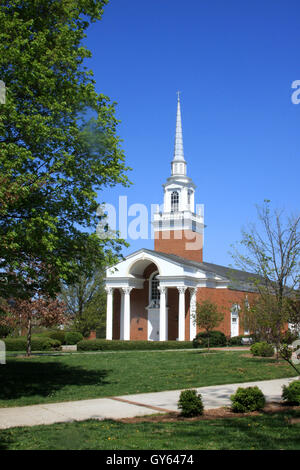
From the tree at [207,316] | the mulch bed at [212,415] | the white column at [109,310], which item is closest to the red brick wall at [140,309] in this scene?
the white column at [109,310]

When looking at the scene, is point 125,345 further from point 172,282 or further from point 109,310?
point 109,310

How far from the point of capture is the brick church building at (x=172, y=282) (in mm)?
42188

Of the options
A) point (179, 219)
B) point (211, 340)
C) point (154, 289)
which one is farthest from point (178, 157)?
point (211, 340)

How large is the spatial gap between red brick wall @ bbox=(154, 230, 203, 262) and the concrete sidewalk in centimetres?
3492

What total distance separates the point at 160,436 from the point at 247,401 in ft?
11.2

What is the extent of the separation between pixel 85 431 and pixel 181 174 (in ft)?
139

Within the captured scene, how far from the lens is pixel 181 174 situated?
49.2 meters

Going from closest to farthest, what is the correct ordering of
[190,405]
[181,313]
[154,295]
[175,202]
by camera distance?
1. [190,405]
2. [181,313]
3. [154,295]
4. [175,202]

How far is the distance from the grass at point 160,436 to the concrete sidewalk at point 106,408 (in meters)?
0.88

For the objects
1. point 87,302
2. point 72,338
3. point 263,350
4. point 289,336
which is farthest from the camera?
point 87,302

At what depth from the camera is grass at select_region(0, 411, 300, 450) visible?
7234mm

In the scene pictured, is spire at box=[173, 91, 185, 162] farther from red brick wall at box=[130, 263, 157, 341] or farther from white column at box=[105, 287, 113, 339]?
white column at box=[105, 287, 113, 339]

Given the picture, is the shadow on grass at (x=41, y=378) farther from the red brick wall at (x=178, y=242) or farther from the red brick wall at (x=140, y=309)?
the red brick wall at (x=178, y=242)

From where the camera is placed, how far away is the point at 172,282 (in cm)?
4169
